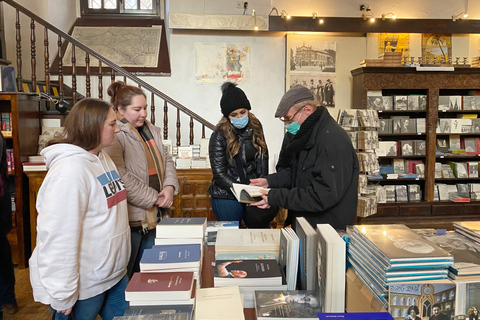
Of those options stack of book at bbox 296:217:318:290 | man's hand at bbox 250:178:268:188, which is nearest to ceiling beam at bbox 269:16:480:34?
man's hand at bbox 250:178:268:188

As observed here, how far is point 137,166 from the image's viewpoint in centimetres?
242

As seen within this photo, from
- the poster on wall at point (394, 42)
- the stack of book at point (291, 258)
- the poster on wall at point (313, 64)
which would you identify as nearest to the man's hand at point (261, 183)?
the stack of book at point (291, 258)

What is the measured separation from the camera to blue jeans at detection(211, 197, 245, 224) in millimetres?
2780

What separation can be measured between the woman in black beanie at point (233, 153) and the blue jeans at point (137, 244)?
588 millimetres

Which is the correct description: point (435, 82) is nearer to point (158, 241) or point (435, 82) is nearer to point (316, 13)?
point (316, 13)

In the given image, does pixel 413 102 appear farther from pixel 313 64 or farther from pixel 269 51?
pixel 269 51

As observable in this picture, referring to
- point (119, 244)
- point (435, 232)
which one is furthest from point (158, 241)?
point (435, 232)

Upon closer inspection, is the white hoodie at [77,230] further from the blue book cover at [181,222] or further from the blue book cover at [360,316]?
the blue book cover at [360,316]

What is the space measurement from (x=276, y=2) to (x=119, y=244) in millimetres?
5497

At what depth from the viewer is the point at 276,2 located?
20.3 ft

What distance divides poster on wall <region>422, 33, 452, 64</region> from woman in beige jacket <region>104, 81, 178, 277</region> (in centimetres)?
572

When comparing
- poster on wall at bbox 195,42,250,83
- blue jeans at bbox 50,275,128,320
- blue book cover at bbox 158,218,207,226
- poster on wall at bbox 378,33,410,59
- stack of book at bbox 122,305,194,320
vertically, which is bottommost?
blue jeans at bbox 50,275,128,320

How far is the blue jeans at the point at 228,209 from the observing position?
109 inches

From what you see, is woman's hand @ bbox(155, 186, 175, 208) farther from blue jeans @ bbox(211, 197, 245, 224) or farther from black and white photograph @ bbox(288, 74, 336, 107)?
black and white photograph @ bbox(288, 74, 336, 107)
